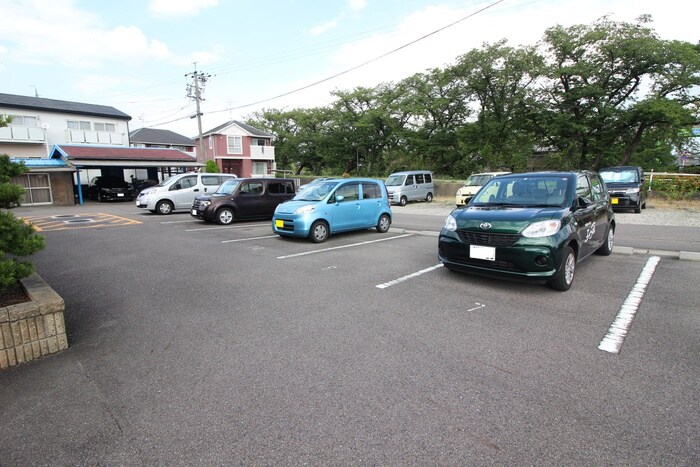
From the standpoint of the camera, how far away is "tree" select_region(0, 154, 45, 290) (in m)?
3.08

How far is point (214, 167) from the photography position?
27.5 meters

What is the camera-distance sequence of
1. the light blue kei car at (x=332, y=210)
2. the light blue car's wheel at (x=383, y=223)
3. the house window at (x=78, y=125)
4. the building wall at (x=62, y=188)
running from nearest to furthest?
the light blue kei car at (x=332, y=210), the light blue car's wheel at (x=383, y=223), the building wall at (x=62, y=188), the house window at (x=78, y=125)

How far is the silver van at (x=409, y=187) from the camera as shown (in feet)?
60.1

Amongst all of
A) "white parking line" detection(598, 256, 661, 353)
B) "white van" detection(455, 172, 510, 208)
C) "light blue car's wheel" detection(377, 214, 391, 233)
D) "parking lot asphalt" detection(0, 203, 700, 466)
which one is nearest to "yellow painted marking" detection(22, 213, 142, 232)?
"parking lot asphalt" detection(0, 203, 700, 466)

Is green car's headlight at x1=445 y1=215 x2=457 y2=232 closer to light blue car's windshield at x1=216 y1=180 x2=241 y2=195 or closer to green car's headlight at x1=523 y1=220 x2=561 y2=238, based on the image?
green car's headlight at x1=523 y1=220 x2=561 y2=238

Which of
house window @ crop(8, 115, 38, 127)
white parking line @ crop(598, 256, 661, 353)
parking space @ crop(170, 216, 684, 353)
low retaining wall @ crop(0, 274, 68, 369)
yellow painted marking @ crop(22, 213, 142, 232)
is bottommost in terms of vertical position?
white parking line @ crop(598, 256, 661, 353)

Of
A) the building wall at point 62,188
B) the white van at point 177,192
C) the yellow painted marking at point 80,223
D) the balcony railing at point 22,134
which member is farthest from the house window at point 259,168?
the yellow painted marking at point 80,223

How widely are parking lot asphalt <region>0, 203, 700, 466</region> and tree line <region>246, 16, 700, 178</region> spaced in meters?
19.7

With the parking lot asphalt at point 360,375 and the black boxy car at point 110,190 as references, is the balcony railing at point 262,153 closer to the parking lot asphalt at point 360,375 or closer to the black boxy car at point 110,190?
the black boxy car at point 110,190

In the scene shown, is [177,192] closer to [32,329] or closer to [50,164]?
[50,164]

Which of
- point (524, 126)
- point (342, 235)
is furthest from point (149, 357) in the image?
point (524, 126)

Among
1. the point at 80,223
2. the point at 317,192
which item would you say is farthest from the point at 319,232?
the point at 80,223

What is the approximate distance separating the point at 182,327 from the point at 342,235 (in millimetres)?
5831

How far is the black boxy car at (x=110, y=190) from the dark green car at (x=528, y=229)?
2189cm
